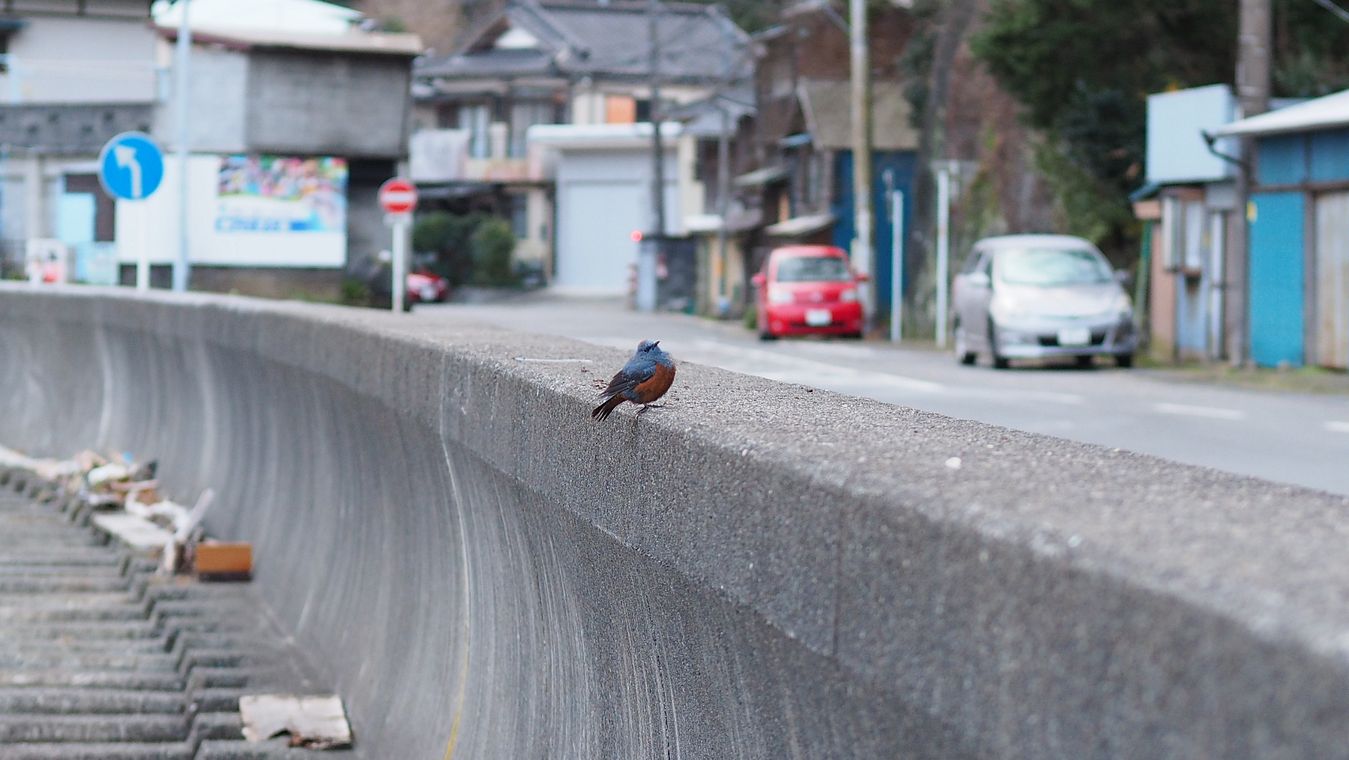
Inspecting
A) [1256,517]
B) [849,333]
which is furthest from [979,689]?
[849,333]

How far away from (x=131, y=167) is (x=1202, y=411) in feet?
34.7

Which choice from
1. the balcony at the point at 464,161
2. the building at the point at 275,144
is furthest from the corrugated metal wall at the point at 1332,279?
the balcony at the point at 464,161

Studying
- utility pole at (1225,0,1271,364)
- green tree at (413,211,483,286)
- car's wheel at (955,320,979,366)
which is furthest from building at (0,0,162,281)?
utility pole at (1225,0,1271,364)

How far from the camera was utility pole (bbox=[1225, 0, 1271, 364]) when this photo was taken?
25250mm

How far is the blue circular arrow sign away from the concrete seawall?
42.2ft

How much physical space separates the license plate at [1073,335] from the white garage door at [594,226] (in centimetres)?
5188

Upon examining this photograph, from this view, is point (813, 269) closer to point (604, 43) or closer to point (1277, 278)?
point (1277, 278)

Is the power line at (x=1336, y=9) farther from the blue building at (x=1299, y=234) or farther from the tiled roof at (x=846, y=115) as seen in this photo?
the tiled roof at (x=846, y=115)

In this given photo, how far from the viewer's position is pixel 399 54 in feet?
153

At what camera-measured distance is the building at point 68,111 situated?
47281 millimetres

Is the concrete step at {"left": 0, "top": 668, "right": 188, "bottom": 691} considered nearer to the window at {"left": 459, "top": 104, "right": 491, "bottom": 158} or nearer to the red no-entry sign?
the red no-entry sign

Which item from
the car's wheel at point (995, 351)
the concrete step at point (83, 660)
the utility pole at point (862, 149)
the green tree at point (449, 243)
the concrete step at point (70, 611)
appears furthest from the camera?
the green tree at point (449, 243)

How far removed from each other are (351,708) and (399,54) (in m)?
40.7

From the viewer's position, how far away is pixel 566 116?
79875 millimetres
